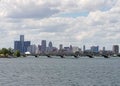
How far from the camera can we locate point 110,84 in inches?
4225

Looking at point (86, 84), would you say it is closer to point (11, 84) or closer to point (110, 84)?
point (110, 84)

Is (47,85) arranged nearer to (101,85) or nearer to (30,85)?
(30,85)

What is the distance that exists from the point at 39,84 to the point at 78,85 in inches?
360

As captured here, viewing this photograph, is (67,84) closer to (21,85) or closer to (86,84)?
(86,84)

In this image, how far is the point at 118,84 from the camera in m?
107

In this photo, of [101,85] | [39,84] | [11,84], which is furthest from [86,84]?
[11,84]

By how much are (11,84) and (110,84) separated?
23.6 meters

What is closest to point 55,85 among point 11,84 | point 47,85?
point 47,85

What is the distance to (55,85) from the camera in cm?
10375

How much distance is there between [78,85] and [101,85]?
573cm

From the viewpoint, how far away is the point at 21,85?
336 ft

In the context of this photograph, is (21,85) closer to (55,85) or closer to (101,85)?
(55,85)

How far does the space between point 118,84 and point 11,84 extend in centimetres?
2550

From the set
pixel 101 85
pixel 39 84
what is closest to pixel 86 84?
pixel 101 85
